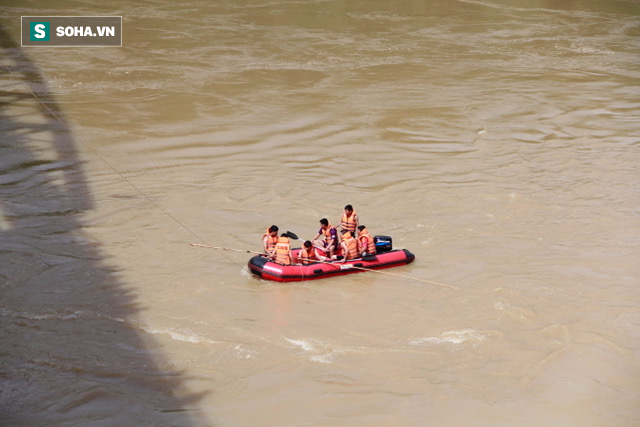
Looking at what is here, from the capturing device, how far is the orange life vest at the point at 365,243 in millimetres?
13445

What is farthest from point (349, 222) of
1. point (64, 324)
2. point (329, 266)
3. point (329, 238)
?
point (64, 324)

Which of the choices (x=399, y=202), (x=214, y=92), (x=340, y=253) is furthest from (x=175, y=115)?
(x=340, y=253)

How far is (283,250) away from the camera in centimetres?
1298

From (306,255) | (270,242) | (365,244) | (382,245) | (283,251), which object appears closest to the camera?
(283,251)

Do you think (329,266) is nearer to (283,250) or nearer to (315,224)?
(283,250)

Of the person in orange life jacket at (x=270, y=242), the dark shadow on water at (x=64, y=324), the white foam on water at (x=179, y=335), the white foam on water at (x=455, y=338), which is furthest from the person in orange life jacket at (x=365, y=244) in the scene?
the dark shadow on water at (x=64, y=324)

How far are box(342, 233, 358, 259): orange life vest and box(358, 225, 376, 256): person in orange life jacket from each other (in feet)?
0.24

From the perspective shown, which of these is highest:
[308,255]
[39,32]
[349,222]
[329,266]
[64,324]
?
[39,32]

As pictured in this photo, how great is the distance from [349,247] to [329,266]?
47 centimetres

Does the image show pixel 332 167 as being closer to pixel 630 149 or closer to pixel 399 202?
pixel 399 202

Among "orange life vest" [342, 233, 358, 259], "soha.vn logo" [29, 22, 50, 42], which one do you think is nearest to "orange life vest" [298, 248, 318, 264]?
"orange life vest" [342, 233, 358, 259]

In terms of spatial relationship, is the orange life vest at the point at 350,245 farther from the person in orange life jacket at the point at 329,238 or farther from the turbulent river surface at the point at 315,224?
the turbulent river surface at the point at 315,224

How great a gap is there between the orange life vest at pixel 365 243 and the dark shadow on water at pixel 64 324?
11.8 feet

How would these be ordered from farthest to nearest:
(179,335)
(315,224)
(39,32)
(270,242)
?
1. (39,32)
2. (315,224)
3. (270,242)
4. (179,335)
